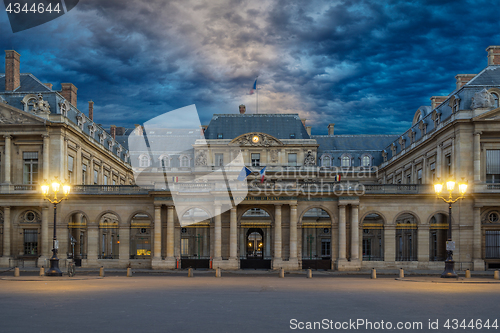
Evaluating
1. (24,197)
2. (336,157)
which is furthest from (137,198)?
(336,157)

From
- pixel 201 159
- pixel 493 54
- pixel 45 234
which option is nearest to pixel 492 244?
pixel 493 54

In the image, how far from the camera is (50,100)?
50.5 metres

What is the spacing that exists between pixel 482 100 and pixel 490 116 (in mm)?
1621

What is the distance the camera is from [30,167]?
49.7 m

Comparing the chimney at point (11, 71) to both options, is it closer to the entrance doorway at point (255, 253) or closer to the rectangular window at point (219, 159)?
the rectangular window at point (219, 159)

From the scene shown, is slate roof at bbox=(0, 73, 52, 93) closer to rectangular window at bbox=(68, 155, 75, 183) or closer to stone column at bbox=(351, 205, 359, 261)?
rectangular window at bbox=(68, 155, 75, 183)

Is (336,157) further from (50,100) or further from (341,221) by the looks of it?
(50,100)

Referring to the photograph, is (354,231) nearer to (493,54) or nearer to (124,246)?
(124,246)

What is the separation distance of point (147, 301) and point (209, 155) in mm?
50835

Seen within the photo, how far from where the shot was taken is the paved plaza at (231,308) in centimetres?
1469

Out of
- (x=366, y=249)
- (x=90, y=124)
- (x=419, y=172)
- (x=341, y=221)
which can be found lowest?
(x=366, y=249)

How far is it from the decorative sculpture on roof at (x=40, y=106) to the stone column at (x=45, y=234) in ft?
31.2

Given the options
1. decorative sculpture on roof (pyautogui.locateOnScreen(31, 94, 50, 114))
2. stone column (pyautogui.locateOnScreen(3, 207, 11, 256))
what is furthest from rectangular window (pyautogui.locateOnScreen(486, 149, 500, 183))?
stone column (pyautogui.locateOnScreen(3, 207, 11, 256))

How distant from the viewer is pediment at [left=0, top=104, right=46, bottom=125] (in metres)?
48.5
